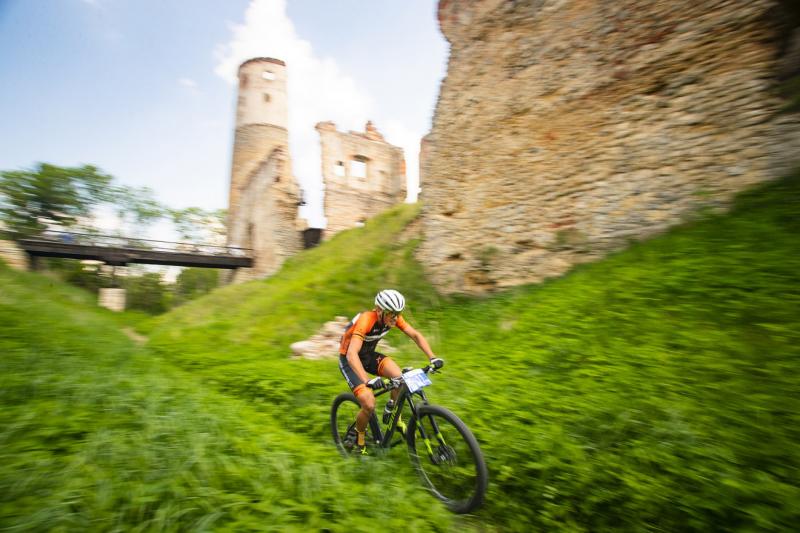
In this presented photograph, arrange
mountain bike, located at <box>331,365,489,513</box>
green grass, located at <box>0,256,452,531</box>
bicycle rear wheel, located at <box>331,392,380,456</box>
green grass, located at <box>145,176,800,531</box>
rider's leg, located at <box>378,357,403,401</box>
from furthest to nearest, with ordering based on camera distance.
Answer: rider's leg, located at <box>378,357,403,401</box>, bicycle rear wheel, located at <box>331,392,380,456</box>, mountain bike, located at <box>331,365,489,513</box>, green grass, located at <box>145,176,800,531</box>, green grass, located at <box>0,256,452,531</box>

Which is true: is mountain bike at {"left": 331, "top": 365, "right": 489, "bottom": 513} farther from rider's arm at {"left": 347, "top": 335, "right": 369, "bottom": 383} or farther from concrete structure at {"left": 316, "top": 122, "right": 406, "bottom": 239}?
concrete structure at {"left": 316, "top": 122, "right": 406, "bottom": 239}

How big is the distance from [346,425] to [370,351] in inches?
34.4

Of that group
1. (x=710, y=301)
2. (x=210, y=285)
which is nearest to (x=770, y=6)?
(x=710, y=301)

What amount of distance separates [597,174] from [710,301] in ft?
8.98

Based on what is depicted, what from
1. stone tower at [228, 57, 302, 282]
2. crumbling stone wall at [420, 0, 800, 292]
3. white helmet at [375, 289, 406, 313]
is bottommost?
white helmet at [375, 289, 406, 313]

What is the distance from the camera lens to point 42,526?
1.81m

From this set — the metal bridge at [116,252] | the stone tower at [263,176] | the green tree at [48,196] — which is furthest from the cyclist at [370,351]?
the green tree at [48,196]

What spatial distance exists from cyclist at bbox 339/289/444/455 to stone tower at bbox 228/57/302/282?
1616cm

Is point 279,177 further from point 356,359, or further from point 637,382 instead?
point 637,382

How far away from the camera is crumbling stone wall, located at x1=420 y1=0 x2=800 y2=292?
4.75 meters

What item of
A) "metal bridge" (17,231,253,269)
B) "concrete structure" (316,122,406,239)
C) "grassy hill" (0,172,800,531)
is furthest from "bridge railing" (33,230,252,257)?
"grassy hill" (0,172,800,531)

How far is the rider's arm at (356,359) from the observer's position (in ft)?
11.0

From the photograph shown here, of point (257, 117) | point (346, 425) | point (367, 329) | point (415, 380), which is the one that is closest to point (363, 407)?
point (415, 380)

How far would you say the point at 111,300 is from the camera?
64.4 feet
